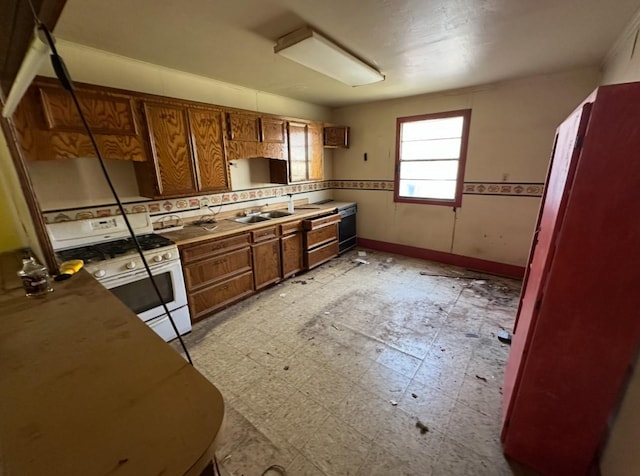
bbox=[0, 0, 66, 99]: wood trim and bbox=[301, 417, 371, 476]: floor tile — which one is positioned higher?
bbox=[0, 0, 66, 99]: wood trim

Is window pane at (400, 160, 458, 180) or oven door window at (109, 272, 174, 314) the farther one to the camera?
window pane at (400, 160, 458, 180)

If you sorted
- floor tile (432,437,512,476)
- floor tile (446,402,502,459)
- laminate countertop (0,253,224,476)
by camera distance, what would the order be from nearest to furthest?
1. laminate countertop (0,253,224,476)
2. floor tile (432,437,512,476)
3. floor tile (446,402,502,459)

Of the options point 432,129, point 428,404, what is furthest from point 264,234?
point 432,129

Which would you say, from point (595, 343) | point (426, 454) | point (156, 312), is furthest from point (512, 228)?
point (156, 312)

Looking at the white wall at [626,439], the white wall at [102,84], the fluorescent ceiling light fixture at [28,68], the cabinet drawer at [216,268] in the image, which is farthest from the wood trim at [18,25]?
the white wall at [626,439]

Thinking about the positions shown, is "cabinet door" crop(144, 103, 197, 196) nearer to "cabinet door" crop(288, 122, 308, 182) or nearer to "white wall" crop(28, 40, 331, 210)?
"white wall" crop(28, 40, 331, 210)

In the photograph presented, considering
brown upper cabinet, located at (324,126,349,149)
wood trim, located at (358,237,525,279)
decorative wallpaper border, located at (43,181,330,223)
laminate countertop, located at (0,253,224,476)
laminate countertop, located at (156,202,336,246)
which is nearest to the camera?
laminate countertop, located at (0,253,224,476)

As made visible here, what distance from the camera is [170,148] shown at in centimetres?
244

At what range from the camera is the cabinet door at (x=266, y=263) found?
10.1 ft

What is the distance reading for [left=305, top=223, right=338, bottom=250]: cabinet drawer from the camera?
3676 mm

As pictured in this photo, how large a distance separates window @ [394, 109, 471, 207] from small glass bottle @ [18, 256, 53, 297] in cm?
413

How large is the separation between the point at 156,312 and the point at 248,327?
0.79 meters

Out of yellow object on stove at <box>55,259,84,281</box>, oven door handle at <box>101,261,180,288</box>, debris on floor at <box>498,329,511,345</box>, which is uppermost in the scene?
yellow object on stove at <box>55,259,84,281</box>

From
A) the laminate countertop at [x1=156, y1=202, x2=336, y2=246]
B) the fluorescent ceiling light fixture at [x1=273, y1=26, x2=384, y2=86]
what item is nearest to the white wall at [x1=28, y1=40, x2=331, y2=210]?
the laminate countertop at [x1=156, y1=202, x2=336, y2=246]
